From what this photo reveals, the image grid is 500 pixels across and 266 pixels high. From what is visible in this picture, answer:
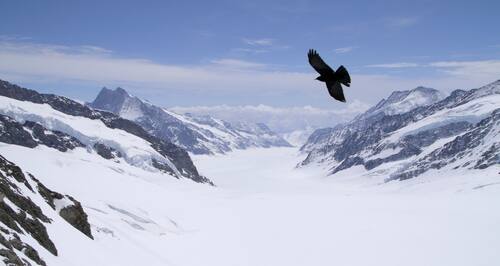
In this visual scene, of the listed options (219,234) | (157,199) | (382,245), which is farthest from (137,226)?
(157,199)

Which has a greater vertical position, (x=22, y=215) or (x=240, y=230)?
(x=22, y=215)

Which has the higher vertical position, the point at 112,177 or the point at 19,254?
the point at 19,254

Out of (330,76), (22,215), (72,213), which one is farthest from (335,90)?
(72,213)

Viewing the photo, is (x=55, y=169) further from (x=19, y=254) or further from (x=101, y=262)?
(x=19, y=254)

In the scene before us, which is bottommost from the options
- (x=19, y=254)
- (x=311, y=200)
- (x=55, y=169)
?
(x=311, y=200)

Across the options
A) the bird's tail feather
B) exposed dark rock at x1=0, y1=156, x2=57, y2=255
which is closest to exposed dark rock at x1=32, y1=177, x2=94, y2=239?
exposed dark rock at x1=0, y1=156, x2=57, y2=255

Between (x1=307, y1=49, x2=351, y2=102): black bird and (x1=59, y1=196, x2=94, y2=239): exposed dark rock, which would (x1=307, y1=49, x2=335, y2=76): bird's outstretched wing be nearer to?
(x1=307, y1=49, x2=351, y2=102): black bird

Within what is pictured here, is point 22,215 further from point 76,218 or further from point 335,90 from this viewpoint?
point 335,90

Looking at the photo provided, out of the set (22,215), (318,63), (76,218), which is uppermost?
(318,63)
